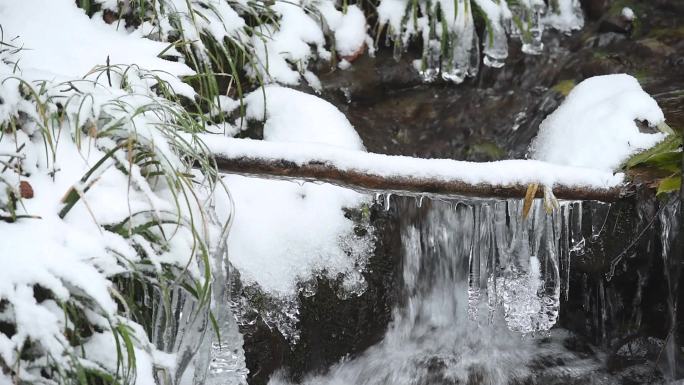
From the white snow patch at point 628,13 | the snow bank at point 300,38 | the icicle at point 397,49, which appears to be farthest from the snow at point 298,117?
the white snow patch at point 628,13

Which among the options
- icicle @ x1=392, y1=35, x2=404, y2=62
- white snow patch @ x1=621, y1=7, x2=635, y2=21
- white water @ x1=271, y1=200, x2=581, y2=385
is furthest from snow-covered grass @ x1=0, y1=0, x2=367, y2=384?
white snow patch @ x1=621, y1=7, x2=635, y2=21

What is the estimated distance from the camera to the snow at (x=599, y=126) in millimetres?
2822

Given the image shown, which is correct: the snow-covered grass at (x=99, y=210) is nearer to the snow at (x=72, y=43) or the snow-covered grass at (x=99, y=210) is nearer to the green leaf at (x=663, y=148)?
the snow at (x=72, y=43)

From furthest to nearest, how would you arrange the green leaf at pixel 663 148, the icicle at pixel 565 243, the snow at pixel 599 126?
the snow at pixel 599 126, the icicle at pixel 565 243, the green leaf at pixel 663 148

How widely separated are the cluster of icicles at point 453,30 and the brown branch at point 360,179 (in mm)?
1431

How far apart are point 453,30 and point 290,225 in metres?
1.45

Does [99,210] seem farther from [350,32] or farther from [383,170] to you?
[350,32]

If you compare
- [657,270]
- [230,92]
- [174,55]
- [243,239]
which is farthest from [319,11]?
[657,270]

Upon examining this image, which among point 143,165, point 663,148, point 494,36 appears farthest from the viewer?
point 494,36

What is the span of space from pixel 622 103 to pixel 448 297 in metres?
1.05

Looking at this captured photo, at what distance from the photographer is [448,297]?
309cm

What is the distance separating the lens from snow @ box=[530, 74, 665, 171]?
2822mm

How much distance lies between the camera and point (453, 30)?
11.9ft

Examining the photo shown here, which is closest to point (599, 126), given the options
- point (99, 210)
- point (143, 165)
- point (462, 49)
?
point (462, 49)
